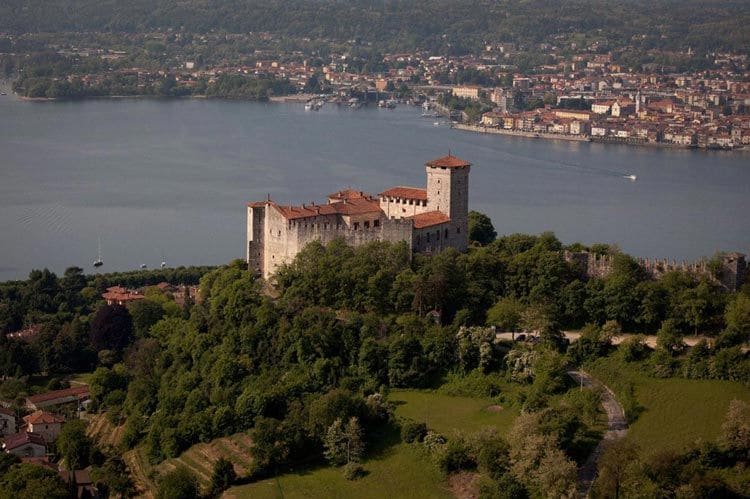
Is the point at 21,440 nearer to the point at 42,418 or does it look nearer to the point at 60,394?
the point at 42,418

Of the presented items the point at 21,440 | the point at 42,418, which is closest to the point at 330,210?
the point at 42,418

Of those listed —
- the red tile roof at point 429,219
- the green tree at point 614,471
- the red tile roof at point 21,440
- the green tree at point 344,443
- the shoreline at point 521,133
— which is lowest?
the shoreline at point 521,133

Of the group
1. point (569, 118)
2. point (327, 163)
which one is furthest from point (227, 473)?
point (569, 118)

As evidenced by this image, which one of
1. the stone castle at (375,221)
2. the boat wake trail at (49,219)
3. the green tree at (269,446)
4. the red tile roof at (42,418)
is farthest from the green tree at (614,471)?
the boat wake trail at (49,219)

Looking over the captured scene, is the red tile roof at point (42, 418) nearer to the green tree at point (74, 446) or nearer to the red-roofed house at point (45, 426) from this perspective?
the red-roofed house at point (45, 426)

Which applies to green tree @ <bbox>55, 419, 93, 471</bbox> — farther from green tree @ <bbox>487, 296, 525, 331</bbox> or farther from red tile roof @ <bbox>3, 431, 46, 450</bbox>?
green tree @ <bbox>487, 296, 525, 331</bbox>
